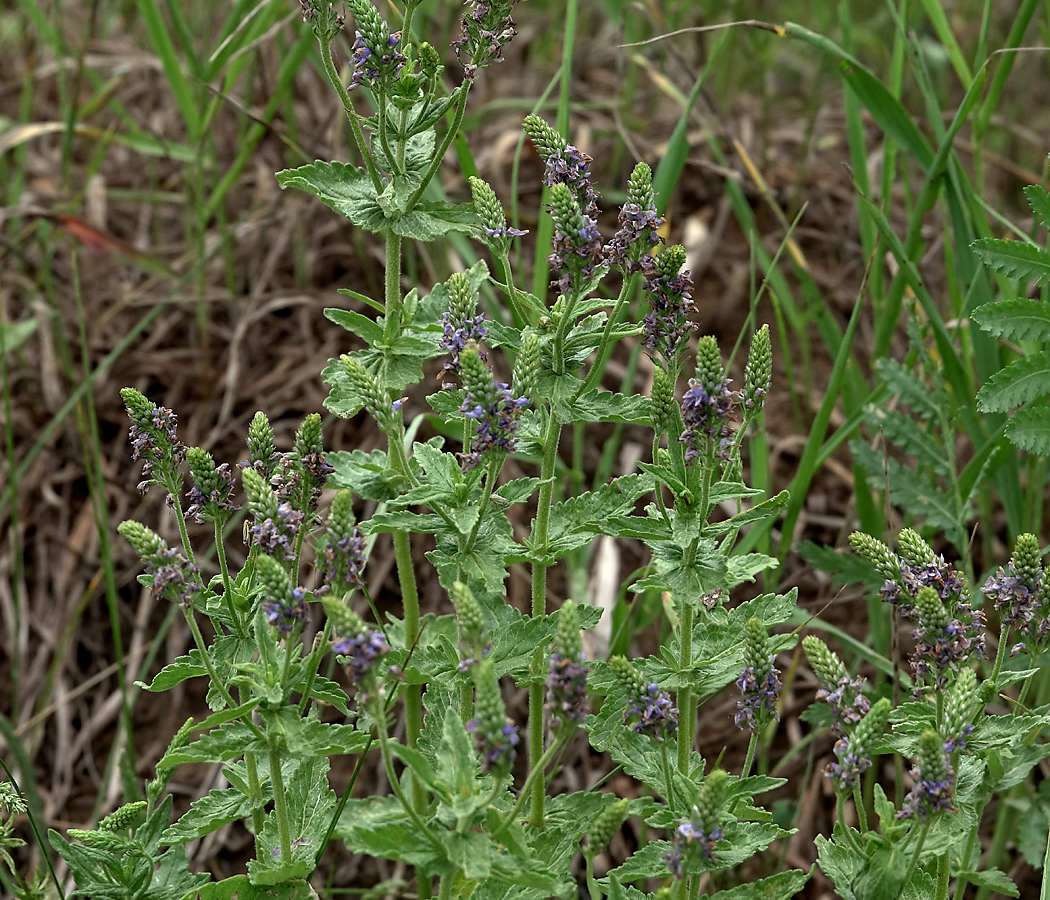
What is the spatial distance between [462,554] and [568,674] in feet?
1.95

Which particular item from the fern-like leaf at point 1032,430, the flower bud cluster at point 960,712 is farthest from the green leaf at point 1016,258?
the flower bud cluster at point 960,712

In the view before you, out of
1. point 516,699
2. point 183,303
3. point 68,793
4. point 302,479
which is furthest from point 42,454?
point 302,479

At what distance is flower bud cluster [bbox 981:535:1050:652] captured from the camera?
2414mm

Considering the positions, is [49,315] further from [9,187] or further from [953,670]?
[953,670]

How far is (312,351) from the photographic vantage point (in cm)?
490

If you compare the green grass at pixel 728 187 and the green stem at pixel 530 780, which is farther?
the green grass at pixel 728 187

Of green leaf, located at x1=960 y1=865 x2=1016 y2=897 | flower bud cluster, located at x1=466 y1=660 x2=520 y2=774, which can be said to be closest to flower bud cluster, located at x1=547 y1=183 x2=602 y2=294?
flower bud cluster, located at x1=466 y1=660 x2=520 y2=774

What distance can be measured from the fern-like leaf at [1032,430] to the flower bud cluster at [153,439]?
1936 mm

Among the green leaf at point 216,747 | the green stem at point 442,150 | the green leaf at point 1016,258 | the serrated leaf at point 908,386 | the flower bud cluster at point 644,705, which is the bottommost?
the green leaf at point 216,747

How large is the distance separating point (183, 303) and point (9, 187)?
105 centimetres

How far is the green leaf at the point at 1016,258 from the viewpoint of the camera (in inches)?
111

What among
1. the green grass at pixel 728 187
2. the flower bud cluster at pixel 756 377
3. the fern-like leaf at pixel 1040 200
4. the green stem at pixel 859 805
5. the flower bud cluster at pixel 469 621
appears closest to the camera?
the flower bud cluster at pixel 469 621

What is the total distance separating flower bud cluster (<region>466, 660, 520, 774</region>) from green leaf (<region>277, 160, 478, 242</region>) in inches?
42.0

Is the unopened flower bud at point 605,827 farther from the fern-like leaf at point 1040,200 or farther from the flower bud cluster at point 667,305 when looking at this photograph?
the fern-like leaf at point 1040,200
